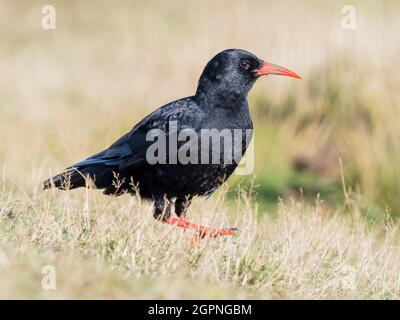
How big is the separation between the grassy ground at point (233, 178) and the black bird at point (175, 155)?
0.19 m

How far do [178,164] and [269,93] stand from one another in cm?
701

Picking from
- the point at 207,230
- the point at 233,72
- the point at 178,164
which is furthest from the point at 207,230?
the point at 233,72

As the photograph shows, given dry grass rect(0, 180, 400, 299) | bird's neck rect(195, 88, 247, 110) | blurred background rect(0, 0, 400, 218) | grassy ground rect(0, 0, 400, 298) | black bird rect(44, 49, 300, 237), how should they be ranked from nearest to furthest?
dry grass rect(0, 180, 400, 299)
grassy ground rect(0, 0, 400, 298)
black bird rect(44, 49, 300, 237)
bird's neck rect(195, 88, 247, 110)
blurred background rect(0, 0, 400, 218)

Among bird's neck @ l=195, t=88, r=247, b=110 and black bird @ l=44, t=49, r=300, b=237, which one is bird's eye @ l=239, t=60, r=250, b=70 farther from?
bird's neck @ l=195, t=88, r=247, b=110

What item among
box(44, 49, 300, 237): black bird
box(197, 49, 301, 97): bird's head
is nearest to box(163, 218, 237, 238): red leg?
box(44, 49, 300, 237): black bird

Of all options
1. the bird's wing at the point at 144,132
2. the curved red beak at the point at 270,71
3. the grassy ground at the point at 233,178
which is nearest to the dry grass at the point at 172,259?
the grassy ground at the point at 233,178

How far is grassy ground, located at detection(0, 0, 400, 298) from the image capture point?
5.06 m

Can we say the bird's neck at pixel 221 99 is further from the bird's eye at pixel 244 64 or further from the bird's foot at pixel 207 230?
the bird's foot at pixel 207 230

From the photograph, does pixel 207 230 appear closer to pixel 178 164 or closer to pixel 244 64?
pixel 178 164

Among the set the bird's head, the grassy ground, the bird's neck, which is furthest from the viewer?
the bird's head

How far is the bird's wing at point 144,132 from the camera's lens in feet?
21.1

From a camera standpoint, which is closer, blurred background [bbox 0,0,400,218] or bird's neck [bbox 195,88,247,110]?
bird's neck [bbox 195,88,247,110]

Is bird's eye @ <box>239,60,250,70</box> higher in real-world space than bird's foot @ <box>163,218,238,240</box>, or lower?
higher

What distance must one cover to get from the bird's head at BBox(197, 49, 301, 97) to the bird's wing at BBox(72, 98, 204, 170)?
226mm
